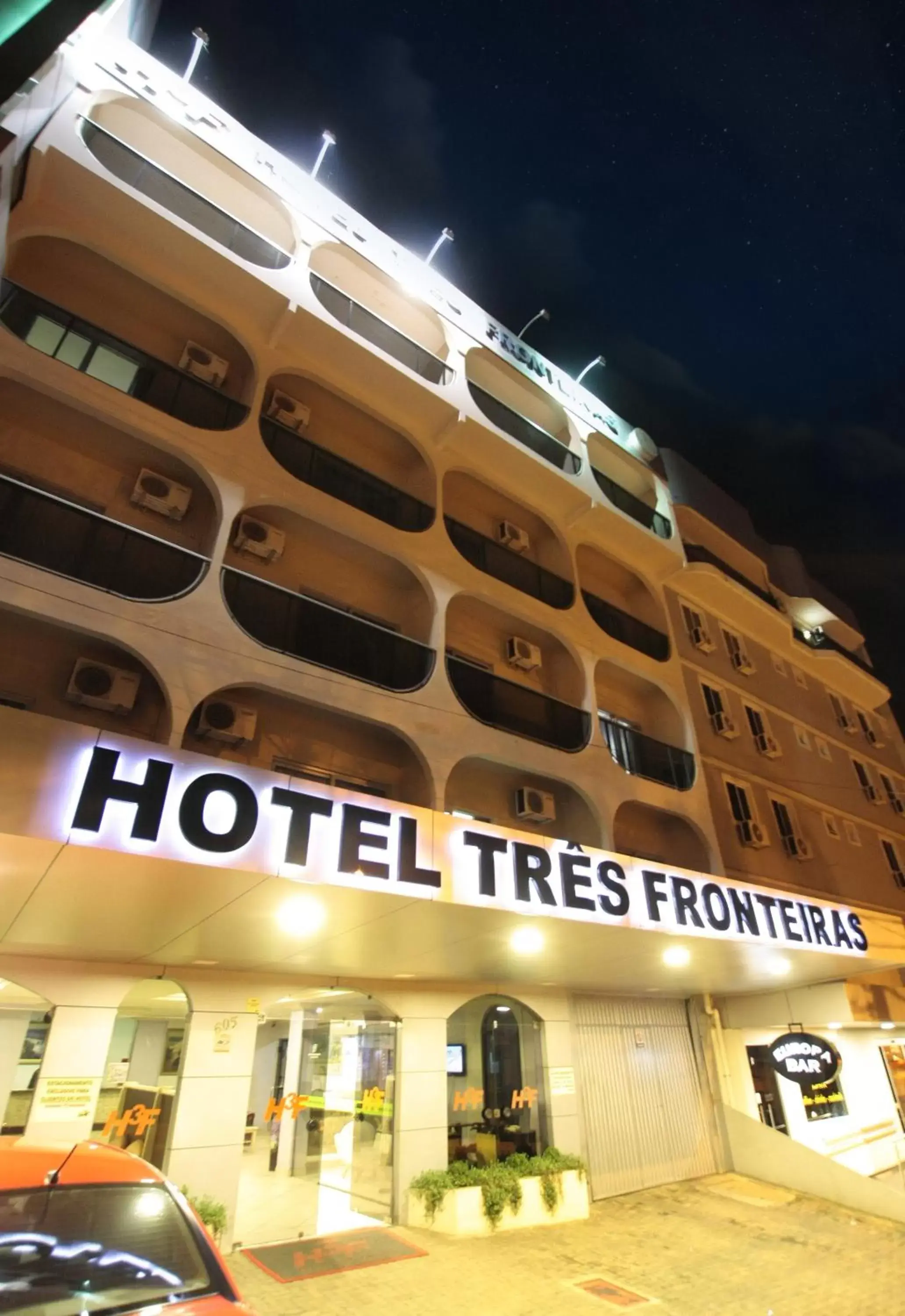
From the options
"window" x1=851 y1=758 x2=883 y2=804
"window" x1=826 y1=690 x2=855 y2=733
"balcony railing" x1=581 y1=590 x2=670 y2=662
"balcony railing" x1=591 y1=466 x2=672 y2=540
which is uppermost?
"balcony railing" x1=591 y1=466 x2=672 y2=540

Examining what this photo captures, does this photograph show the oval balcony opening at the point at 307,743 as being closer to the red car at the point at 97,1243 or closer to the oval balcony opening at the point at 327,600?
the oval balcony opening at the point at 327,600

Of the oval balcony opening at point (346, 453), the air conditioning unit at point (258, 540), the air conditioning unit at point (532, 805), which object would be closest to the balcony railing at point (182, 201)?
the oval balcony opening at point (346, 453)

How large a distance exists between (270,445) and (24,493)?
4301 millimetres

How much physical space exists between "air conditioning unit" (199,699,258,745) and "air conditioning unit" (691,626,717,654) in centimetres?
1336

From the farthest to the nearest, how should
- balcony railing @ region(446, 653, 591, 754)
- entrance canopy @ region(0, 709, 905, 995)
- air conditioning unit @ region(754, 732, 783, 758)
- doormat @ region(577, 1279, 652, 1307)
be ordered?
air conditioning unit @ region(754, 732, 783, 758) → balcony railing @ region(446, 653, 591, 754) → doormat @ region(577, 1279, 652, 1307) → entrance canopy @ region(0, 709, 905, 995)

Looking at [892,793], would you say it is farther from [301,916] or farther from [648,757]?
[301,916]

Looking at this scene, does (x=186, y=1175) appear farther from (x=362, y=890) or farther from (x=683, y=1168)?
(x=683, y=1168)

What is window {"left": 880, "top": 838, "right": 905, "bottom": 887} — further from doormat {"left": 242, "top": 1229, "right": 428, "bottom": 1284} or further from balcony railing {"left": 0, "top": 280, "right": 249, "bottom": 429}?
balcony railing {"left": 0, "top": 280, "right": 249, "bottom": 429}

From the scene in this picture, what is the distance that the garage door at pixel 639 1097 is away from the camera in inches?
468

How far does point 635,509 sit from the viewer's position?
1789cm

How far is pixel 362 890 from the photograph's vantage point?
6059 millimetres

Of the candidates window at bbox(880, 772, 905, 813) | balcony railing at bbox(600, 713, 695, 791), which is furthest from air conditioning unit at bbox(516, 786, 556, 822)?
window at bbox(880, 772, 905, 813)

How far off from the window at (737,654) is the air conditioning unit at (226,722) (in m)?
15.1

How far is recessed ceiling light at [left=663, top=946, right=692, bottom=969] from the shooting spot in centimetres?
934
